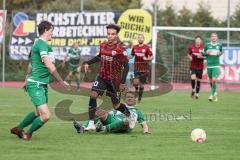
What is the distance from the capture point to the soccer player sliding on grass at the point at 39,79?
40.1 feet

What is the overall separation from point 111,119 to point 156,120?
3.33 metres

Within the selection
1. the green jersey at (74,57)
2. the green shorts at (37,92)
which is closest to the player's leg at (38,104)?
the green shorts at (37,92)

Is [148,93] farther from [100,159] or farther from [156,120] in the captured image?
[100,159]

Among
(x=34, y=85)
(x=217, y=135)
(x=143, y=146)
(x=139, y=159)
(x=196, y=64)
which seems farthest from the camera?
(x=196, y=64)

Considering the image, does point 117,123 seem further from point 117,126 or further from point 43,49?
point 43,49

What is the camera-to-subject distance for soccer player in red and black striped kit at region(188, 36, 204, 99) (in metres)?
26.3

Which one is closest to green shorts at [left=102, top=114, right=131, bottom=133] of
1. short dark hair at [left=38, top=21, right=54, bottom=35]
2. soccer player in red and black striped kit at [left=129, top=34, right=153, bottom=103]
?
short dark hair at [left=38, top=21, right=54, bottom=35]

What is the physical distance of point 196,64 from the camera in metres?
26.7

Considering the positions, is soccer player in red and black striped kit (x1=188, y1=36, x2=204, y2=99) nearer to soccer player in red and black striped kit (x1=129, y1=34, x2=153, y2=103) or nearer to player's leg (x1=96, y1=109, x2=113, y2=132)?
soccer player in red and black striped kit (x1=129, y1=34, x2=153, y2=103)

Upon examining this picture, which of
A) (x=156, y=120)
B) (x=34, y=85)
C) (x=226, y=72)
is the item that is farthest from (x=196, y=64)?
(x=34, y=85)

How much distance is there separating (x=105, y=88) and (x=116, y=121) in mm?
961

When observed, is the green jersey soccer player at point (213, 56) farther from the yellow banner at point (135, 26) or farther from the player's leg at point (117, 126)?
the player's leg at point (117, 126)

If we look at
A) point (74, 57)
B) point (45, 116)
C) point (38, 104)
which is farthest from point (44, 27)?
point (74, 57)

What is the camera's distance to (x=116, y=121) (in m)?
13.6
